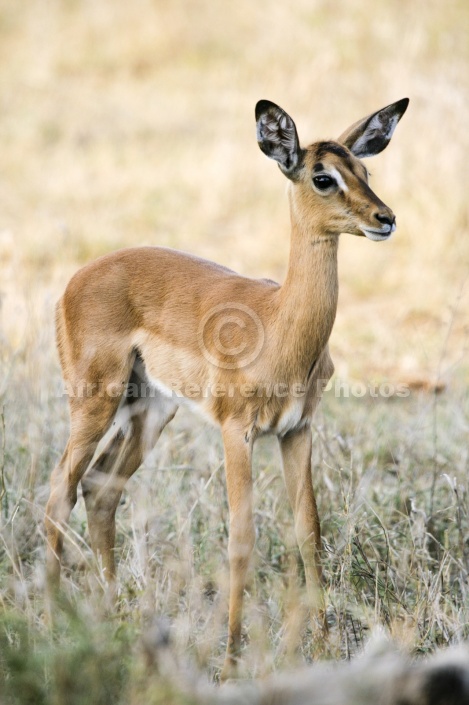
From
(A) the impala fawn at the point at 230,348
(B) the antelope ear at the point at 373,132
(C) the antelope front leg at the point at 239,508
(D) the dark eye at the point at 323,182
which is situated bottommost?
(C) the antelope front leg at the point at 239,508

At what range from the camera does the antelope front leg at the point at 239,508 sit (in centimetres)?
407

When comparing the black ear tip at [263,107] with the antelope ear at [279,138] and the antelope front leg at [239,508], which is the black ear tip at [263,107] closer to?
the antelope ear at [279,138]

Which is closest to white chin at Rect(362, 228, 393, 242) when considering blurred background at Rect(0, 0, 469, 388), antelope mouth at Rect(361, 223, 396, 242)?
antelope mouth at Rect(361, 223, 396, 242)

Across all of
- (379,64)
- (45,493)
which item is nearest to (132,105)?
(379,64)

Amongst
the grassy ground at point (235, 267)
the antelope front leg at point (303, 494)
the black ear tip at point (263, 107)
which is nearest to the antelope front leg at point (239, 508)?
the grassy ground at point (235, 267)

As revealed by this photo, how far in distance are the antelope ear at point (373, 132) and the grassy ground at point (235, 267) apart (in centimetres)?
129

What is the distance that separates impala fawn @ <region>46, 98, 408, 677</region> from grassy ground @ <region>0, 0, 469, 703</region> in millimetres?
191

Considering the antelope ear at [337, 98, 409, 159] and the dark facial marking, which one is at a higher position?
the antelope ear at [337, 98, 409, 159]

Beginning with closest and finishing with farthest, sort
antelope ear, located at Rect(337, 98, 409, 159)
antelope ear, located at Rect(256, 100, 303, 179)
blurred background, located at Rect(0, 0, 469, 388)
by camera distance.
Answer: antelope ear, located at Rect(256, 100, 303, 179), antelope ear, located at Rect(337, 98, 409, 159), blurred background, located at Rect(0, 0, 469, 388)

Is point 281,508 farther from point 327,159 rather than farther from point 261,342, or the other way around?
point 327,159

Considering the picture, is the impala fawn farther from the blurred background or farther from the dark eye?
the blurred background

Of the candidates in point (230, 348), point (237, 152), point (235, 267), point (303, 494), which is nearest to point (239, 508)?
point (303, 494)

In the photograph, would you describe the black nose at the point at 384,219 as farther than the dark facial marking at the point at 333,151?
No

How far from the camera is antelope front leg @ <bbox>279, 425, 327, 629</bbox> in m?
4.25
